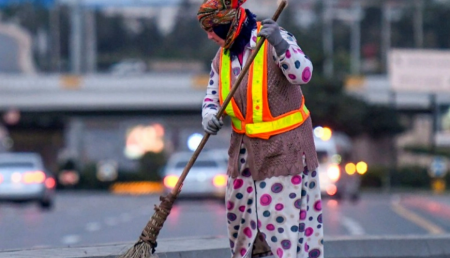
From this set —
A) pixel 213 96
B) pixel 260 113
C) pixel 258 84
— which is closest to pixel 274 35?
pixel 258 84

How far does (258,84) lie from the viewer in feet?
17.1

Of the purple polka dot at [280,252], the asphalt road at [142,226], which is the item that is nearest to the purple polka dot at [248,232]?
the purple polka dot at [280,252]

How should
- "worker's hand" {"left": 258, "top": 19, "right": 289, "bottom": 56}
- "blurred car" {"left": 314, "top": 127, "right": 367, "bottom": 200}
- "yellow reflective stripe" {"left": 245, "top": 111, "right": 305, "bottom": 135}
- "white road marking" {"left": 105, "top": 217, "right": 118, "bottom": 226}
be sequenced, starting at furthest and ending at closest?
"blurred car" {"left": 314, "top": 127, "right": 367, "bottom": 200}
"white road marking" {"left": 105, "top": 217, "right": 118, "bottom": 226}
"yellow reflective stripe" {"left": 245, "top": 111, "right": 305, "bottom": 135}
"worker's hand" {"left": 258, "top": 19, "right": 289, "bottom": 56}

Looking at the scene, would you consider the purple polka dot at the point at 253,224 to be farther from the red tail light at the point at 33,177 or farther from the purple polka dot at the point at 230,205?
the red tail light at the point at 33,177

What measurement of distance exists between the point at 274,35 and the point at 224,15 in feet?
1.20

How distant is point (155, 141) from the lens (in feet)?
199

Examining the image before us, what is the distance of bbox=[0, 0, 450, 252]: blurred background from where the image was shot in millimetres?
41144

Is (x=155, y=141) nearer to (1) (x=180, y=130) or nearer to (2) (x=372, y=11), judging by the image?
(1) (x=180, y=130)

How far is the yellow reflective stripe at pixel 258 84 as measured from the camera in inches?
205

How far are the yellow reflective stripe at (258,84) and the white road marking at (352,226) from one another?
8.81 m

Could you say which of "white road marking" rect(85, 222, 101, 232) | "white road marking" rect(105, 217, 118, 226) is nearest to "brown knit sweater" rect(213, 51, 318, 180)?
"white road marking" rect(85, 222, 101, 232)

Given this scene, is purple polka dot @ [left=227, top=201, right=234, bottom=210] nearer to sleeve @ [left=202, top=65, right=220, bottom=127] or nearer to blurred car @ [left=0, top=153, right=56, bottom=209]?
sleeve @ [left=202, top=65, right=220, bottom=127]

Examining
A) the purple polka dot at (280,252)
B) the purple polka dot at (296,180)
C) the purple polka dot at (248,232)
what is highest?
the purple polka dot at (296,180)

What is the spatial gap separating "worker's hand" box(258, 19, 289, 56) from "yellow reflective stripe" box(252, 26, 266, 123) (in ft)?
0.58
